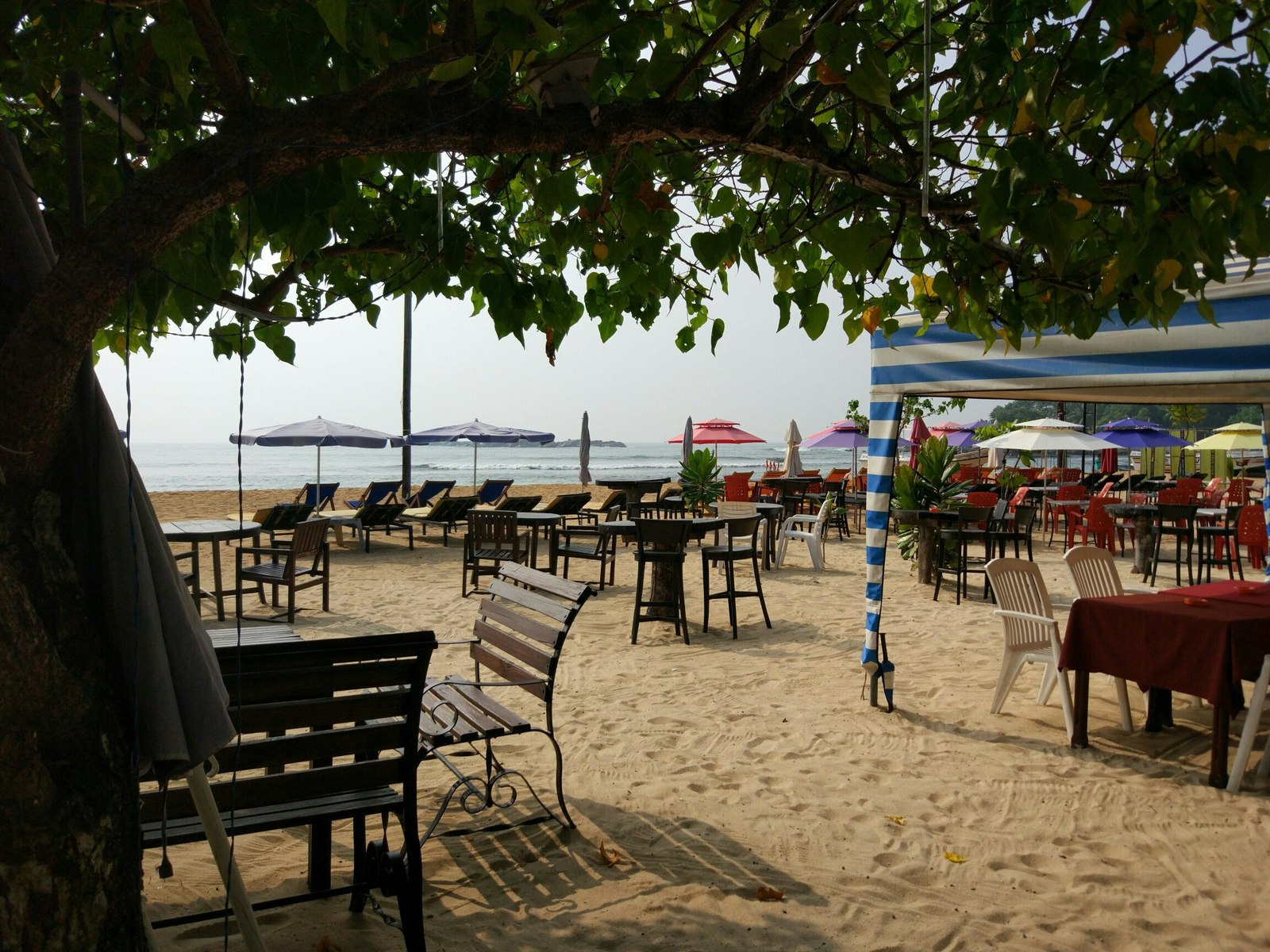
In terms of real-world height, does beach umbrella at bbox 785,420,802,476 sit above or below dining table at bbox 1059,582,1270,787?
above

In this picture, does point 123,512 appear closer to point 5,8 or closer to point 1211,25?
point 5,8

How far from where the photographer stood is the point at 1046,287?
3348 mm

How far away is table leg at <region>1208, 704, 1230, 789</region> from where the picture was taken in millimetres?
4129

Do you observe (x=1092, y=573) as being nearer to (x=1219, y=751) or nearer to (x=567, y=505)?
(x=1219, y=751)

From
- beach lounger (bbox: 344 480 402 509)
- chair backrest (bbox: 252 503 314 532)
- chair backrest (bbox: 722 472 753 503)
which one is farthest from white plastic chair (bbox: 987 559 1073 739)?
beach lounger (bbox: 344 480 402 509)

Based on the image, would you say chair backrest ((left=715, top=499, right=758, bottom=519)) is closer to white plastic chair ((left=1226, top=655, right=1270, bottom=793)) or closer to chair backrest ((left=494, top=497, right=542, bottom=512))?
chair backrest ((left=494, top=497, right=542, bottom=512))

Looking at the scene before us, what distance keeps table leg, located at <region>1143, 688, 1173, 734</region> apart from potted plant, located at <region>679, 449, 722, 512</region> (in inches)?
292

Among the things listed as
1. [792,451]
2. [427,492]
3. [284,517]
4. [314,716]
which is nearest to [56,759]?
[314,716]

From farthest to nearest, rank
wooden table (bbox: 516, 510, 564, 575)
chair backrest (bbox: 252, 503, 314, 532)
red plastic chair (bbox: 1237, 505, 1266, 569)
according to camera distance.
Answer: chair backrest (bbox: 252, 503, 314, 532), red plastic chair (bbox: 1237, 505, 1266, 569), wooden table (bbox: 516, 510, 564, 575)

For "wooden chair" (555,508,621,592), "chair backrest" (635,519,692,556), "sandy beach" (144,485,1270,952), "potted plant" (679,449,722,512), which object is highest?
"potted plant" (679,449,722,512)

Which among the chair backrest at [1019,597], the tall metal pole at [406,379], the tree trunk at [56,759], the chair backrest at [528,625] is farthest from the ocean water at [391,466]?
the tree trunk at [56,759]

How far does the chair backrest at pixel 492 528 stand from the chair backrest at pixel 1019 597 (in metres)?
5.16

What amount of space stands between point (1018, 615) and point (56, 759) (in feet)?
15.4

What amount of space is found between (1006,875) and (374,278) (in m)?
3.56
